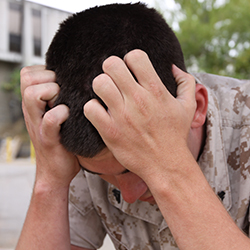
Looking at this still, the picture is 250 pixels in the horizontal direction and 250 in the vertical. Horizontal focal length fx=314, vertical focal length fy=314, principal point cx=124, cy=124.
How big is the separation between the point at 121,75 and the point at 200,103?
0.40 m

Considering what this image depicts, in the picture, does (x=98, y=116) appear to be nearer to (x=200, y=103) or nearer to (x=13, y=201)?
(x=200, y=103)

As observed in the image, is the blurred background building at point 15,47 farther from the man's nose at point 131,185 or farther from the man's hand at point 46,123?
the man's nose at point 131,185

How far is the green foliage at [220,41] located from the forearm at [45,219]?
10.4 meters

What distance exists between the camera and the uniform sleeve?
60.5 inches

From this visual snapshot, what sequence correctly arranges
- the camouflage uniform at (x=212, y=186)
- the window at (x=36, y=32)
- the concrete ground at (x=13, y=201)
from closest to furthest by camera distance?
the camouflage uniform at (x=212, y=186), the concrete ground at (x=13, y=201), the window at (x=36, y=32)

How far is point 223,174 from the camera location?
127cm

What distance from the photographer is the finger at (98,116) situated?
87 cm

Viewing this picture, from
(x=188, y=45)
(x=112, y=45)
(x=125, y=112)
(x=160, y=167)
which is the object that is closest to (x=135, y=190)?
(x=160, y=167)

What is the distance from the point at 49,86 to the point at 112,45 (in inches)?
9.7

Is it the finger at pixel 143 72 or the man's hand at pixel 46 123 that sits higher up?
the finger at pixel 143 72

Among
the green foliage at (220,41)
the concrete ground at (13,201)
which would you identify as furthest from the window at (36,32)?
the concrete ground at (13,201)

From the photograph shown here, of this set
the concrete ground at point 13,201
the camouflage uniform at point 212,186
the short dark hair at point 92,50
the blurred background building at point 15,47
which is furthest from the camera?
the blurred background building at point 15,47

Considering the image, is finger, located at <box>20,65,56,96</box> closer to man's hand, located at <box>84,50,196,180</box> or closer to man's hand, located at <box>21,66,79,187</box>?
man's hand, located at <box>21,66,79,187</box>

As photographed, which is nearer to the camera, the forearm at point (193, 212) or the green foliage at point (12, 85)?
the forearm at point (193, 212)
